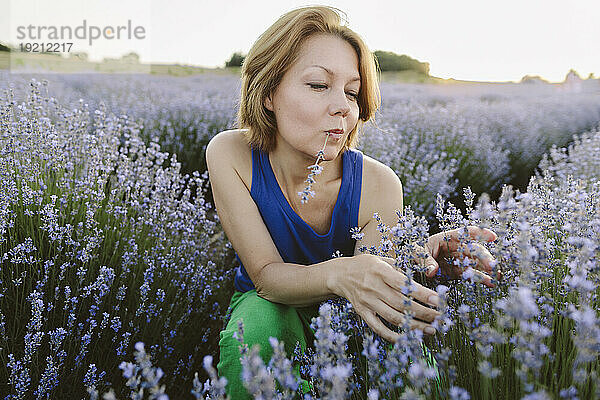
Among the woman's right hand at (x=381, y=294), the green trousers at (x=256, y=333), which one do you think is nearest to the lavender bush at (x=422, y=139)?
the green trousers at (x=256, y=333)

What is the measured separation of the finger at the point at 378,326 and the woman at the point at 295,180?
0.11m

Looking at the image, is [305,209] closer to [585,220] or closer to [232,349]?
[232,349]

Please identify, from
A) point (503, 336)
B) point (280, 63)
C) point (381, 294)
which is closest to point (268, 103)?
point (280, 63)

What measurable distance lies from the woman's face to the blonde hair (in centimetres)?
4

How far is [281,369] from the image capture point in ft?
2.90

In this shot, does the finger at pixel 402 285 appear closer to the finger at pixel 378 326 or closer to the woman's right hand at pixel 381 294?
the woman's right hand at pixel 381 294

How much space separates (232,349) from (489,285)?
0.88m

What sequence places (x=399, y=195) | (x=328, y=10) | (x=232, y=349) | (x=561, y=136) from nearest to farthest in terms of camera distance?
(x=232, y=349) → (x=328, y=10) → (x=399, y=195) → (x=561, y=136)

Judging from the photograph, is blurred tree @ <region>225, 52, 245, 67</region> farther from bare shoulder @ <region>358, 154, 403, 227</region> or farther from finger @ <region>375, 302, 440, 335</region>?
finger @ <region>375, 302, 440, 335</region>

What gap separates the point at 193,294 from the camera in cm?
246

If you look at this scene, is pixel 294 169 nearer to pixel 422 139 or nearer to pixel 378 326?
pixel 378 326

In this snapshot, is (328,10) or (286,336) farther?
(328,10)

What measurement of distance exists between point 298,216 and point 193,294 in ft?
2.52

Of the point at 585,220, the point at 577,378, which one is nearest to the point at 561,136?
the point at 585,220
